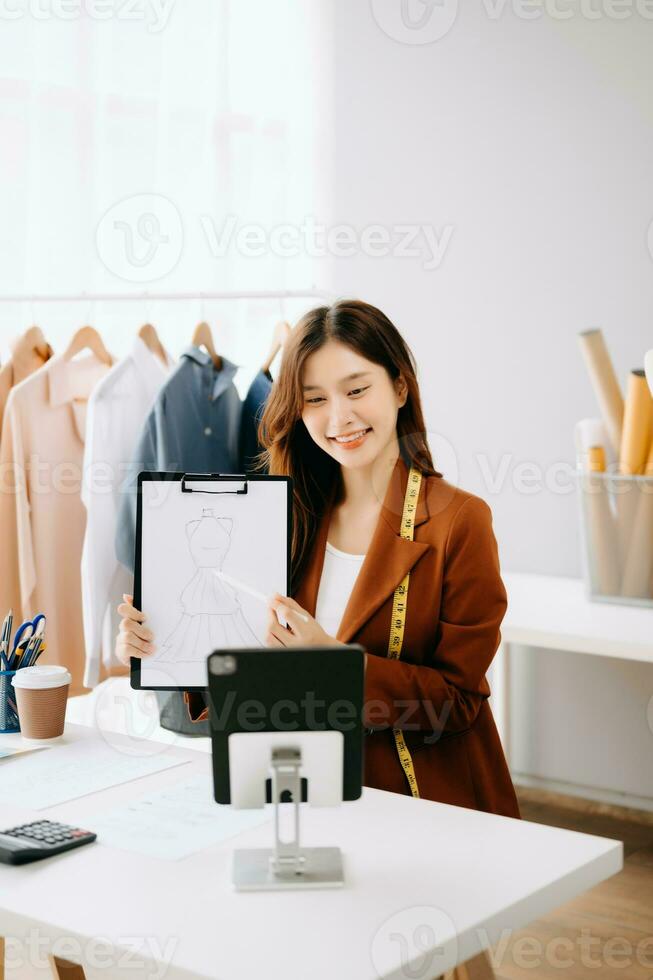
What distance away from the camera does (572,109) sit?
140 inches

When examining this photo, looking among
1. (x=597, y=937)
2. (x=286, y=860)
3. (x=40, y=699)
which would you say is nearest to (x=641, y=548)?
(x=597, y=937)

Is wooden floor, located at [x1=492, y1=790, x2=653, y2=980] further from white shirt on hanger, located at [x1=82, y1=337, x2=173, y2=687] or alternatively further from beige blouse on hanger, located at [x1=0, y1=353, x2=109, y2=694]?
beige blouse on hanger, located at [x1=0, y1=353, x2=109, y2=694]

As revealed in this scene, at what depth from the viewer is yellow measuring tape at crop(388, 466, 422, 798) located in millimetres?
1987

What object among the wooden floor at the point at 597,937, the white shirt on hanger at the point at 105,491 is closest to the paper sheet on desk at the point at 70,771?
the white shirt on hanger at the point at 105,491

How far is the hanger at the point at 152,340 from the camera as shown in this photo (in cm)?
334

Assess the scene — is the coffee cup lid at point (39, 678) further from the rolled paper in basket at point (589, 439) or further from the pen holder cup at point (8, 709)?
the rolled paper in basket at point (589, 439)

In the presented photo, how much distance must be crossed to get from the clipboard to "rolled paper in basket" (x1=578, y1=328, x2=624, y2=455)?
4.93 feet

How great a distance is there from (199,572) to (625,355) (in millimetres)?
2028

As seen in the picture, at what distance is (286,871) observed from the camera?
141 cm

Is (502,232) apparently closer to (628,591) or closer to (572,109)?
(572,109)

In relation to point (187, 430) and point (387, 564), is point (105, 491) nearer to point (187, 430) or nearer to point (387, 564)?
point (187, 430)

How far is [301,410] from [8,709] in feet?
2.60

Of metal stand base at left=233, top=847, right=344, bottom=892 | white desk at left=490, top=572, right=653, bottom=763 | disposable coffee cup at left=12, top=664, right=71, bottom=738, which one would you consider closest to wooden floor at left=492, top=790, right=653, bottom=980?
white desk at left=490, top=572, right=653, bottom=763

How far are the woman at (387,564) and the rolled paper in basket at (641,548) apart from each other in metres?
1.11
